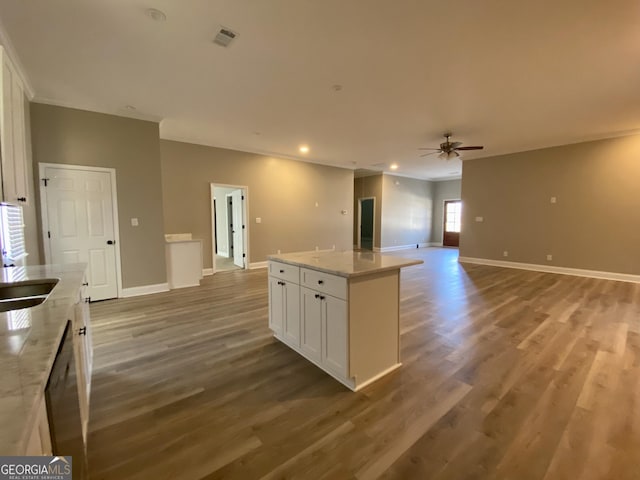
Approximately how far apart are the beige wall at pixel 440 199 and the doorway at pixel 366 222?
3019mm

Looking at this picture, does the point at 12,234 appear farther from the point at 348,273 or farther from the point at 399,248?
the point at 399,248

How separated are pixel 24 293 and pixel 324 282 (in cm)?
198

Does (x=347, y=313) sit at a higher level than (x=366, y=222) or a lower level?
lower

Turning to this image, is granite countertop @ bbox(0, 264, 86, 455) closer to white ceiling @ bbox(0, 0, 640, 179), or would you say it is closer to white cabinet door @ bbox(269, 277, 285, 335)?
white cabinet door @ bbox(269, 277, 285, 335)

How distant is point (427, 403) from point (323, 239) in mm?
6663

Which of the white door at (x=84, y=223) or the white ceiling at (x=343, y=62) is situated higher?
the white ceiling at (x=343, y=62)

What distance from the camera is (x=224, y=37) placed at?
2.62 m

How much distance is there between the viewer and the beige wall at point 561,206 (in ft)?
18.2

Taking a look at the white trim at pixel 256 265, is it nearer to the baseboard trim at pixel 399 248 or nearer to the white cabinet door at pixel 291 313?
the white cabinet door at pixel 291 313

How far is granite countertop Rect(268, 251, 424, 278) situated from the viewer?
2.10m

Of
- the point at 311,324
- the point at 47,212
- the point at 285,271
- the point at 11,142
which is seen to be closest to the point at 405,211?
the point at 285,271

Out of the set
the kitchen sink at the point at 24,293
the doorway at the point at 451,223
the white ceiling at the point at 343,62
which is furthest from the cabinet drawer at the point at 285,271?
the doorway at the point at 451,223

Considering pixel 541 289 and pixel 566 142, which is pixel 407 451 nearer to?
pixel 541 289

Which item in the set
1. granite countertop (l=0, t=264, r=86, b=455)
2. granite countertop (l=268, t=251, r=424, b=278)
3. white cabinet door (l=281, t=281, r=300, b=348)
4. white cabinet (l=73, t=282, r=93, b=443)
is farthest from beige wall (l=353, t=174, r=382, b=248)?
granite countertop (l=0, t=264, r=86, b=455)
